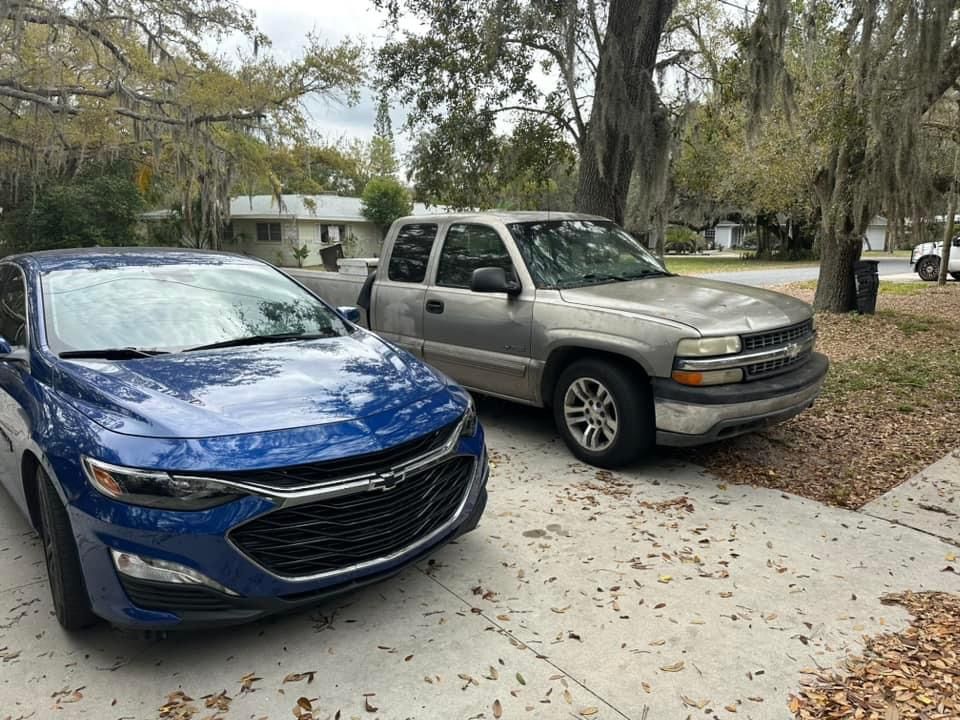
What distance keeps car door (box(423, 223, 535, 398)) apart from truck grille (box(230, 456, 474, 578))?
227 cm

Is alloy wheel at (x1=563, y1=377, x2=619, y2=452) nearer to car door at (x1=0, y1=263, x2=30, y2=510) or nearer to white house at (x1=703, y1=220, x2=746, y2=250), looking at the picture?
car door at (x1=0, y1=263, x2=30, y2=510)

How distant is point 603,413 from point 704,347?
88 centimetres

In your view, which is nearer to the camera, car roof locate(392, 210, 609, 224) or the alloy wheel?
the alloy wheel

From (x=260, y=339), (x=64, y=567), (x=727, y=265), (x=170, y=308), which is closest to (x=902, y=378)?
(x=260, y=339)

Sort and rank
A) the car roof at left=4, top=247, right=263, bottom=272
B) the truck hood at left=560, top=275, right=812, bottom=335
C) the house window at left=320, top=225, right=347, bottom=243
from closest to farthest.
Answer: the car roof at left=4, top=247, right=263, bottom=272 < the truck hood at left=560, top=275, right=812, bottom=335 < the house window at left=320, top=225, right=347, bottom=243

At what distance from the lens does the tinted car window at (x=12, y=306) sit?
144 inches

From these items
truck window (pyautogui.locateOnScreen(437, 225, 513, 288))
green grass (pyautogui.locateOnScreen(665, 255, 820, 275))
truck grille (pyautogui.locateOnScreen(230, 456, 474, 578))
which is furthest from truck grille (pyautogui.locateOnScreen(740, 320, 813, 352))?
green grass (pyautogui.locateOnScreen(665, 255, 820, 275))

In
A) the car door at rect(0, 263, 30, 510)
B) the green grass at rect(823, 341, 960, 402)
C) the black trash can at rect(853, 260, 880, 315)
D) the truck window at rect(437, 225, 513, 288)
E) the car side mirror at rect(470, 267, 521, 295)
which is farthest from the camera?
the black trash can at rect(853, 260, 880, 315)

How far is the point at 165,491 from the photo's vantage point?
8.16 ft

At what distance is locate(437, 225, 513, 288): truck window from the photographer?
561 centimetres

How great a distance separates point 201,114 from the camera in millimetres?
15320

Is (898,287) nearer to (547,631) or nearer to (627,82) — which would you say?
(627,82)

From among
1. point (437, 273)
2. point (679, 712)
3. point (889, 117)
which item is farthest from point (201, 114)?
point (679, 712)

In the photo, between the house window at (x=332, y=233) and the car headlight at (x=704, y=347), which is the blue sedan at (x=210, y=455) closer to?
the car headlight at (x=704, y=347)
